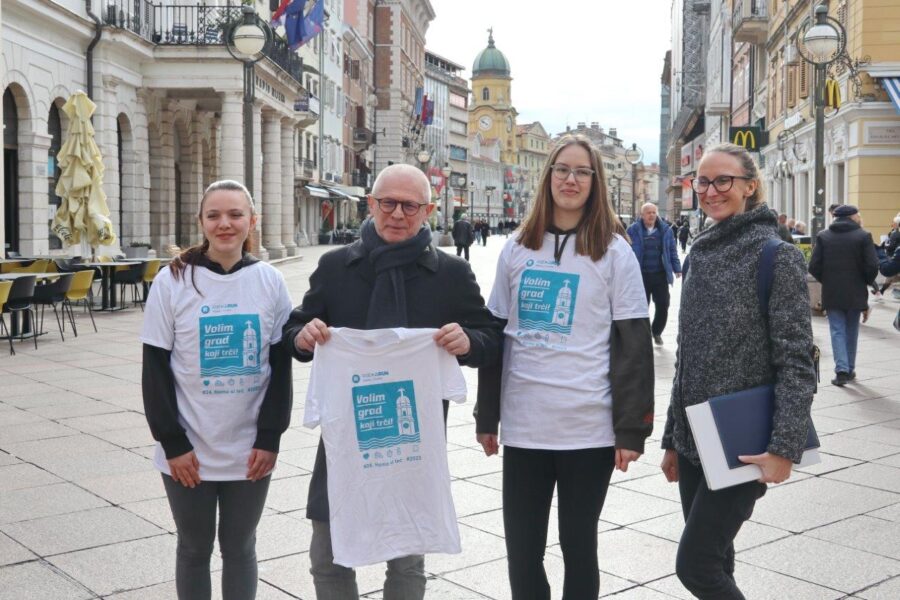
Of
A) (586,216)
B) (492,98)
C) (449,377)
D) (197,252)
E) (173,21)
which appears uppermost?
(492,98)

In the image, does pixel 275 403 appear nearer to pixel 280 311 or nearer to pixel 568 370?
pixel 280 311

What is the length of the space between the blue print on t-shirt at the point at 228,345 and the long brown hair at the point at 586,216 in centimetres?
103

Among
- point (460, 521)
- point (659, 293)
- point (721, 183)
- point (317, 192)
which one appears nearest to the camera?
point (721, 183)

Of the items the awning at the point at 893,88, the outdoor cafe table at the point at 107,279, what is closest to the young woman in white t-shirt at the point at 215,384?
the outdoor cafe table at the point at 107,279

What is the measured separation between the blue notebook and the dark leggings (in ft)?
5.27

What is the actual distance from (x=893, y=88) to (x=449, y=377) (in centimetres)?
2298

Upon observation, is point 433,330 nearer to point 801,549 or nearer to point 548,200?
point 548,200

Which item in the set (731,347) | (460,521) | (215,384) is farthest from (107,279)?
(731,347)

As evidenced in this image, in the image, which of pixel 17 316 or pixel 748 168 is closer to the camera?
pixel 748 168

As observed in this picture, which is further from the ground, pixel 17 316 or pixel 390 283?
pixel 390 283

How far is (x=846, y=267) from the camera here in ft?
38.2

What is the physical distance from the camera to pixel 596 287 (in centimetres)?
384

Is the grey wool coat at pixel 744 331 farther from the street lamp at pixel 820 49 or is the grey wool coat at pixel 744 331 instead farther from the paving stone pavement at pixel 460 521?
the street lamp at pixel 820 49

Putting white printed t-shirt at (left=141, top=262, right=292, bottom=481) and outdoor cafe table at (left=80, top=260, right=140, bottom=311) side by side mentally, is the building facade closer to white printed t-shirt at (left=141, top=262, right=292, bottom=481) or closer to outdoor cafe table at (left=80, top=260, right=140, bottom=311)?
outdoor cafe table at (left=80, top=260, right=140, bottom=311)
